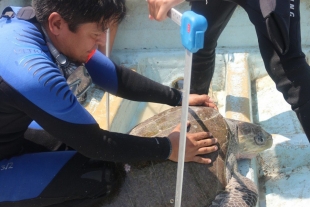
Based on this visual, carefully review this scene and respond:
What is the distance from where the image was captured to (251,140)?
6.13 feet

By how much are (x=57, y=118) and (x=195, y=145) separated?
0.55 metres

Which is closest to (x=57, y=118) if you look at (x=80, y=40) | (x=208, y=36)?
(x=80, y=40)

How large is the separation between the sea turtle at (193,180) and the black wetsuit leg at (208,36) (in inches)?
13.8

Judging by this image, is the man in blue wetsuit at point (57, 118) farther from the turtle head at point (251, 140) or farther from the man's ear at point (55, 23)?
the turtle head at point (251, 140)

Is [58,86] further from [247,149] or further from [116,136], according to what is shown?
[247,149]

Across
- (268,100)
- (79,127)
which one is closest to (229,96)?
(268,100)

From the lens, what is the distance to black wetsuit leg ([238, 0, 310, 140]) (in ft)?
4.61

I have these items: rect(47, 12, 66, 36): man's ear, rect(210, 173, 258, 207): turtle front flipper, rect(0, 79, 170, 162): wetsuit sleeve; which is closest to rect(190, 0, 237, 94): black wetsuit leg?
rect(210, 173, 258, 207): turtle front flipper

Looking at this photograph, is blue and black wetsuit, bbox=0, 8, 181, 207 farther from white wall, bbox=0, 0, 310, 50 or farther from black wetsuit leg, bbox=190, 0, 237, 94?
white wall, bbox=0, 0, 310, 50

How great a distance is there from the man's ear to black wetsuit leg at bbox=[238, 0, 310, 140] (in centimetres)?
67

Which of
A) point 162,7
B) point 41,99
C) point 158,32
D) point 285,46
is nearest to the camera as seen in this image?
point 41,99

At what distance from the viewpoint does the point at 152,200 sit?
1.54 metres

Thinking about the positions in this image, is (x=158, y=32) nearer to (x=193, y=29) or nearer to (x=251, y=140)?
(x=251, y=140)

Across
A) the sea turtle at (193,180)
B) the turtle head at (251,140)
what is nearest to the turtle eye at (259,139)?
the turtle head at (251,140)
